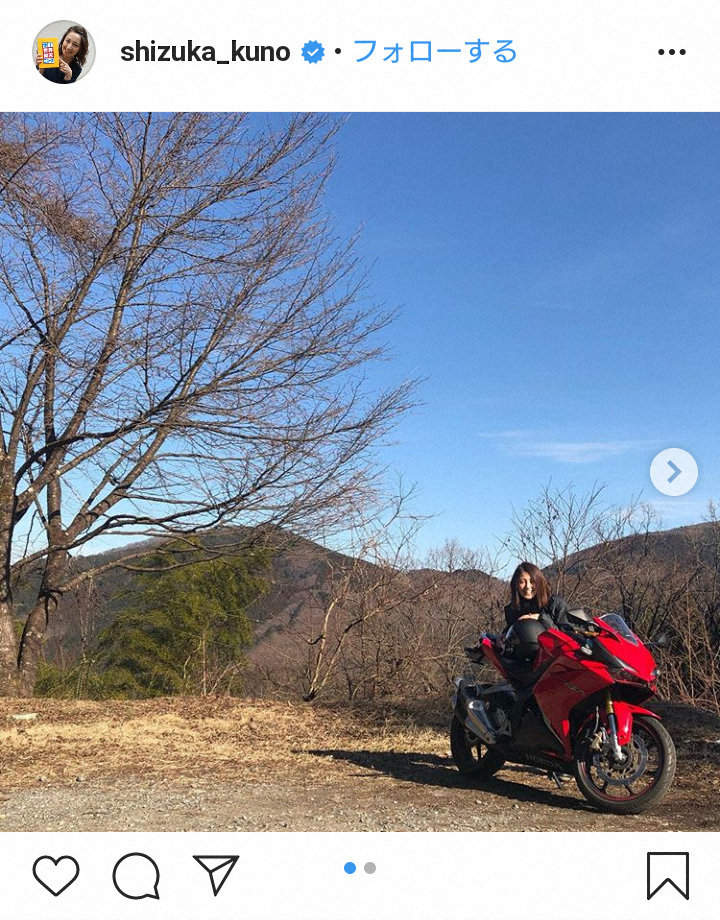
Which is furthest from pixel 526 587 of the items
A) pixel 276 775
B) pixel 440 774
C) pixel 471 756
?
pixel 276 775

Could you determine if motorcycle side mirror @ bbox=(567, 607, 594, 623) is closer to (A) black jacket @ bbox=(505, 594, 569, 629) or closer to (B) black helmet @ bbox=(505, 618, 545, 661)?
(A) black jacket @ bbox=(505, 594, 569, 629)

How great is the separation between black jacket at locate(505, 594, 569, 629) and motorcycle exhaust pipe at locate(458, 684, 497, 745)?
60 centimetres

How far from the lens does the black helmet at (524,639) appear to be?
4.63m

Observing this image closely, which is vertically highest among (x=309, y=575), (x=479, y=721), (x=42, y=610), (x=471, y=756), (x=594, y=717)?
(x=309, y=575)

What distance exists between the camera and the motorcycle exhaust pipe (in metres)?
4.90

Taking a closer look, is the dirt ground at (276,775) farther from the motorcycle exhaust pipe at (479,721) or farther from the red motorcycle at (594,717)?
the motorcycle exhaust pipe at (479,721)

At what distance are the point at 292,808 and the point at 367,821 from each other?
500mm

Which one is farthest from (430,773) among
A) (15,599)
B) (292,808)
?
(15,599)

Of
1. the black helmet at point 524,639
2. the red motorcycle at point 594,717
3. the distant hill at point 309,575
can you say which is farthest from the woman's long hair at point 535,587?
the distant hill at point 309,575

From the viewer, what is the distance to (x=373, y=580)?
10.2 meters

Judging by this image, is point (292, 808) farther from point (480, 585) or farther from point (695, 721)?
point (480, 585)
